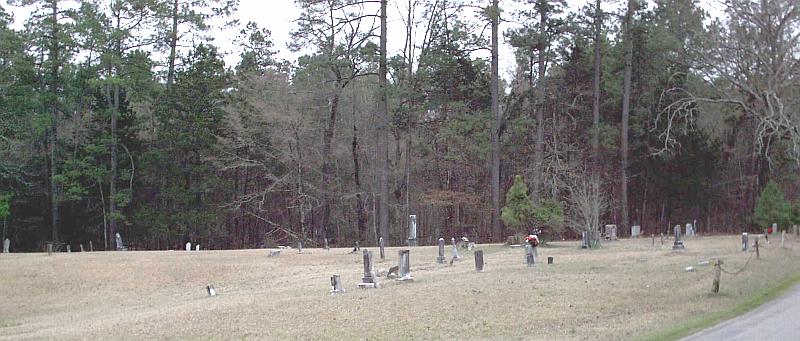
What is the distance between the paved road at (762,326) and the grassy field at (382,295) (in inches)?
28.0

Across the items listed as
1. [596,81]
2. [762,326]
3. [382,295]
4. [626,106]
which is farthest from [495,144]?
[762,326]

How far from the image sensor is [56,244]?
45.6m

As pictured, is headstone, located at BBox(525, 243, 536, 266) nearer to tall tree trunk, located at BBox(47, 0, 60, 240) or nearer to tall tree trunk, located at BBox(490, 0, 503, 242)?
tall tree trunk, located at BBox(490, 0, 503, 242)

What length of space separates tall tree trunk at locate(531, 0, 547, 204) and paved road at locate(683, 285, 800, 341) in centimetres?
2896

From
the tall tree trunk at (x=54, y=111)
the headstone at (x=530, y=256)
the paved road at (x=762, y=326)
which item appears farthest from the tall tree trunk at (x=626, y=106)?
the tall tree trunk at (x=54, y=111)

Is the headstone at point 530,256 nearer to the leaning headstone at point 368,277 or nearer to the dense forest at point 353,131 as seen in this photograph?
the leaning headstone at point 368,277

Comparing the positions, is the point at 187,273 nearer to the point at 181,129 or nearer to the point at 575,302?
the point at 575,302

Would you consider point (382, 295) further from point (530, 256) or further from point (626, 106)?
point (626, 106)

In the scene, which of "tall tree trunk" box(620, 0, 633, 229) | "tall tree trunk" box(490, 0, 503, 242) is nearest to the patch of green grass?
"tall tree trunk" box(490, 0, 503, 242)

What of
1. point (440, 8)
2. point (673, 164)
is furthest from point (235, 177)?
point (673, 164)

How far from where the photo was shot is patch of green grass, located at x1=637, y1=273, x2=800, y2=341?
41.5ft

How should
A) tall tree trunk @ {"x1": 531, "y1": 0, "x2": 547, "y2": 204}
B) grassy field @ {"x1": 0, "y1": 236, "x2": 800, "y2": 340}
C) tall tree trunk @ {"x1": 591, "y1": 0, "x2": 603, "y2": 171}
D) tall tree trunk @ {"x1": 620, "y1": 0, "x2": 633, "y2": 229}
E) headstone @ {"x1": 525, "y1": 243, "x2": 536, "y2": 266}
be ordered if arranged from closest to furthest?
grassy field @ {"x1": 0, "y1": 236, "x2": 800, "y2": 340}
headstone @ {"x1": 525, "y1": 243, "x2": 536, "y2": 266}
tall tree trunk @ {"x1": 531, "y1": 0, "x2": 547, "y2": 204}
tall tree trunk @ {"x1": 591, "y1": 0, "x2": 603, "y2": 171}
tall tree trunk @ {"x1": 620, "y1": 0, "x2": 633, "y2": 229}

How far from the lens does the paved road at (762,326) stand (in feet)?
38.8

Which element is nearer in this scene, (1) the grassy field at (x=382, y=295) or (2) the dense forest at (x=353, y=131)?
(1) the grassy field at (x=382, y=295)
